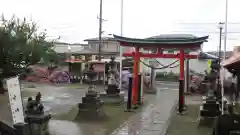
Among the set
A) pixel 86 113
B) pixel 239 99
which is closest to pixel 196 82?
pixel 239 99

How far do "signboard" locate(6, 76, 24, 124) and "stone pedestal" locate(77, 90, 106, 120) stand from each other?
6.12 meters

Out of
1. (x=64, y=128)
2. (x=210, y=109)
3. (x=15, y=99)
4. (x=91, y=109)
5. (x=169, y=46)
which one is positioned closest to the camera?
(x=15, y=99)

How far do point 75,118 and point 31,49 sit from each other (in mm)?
8692

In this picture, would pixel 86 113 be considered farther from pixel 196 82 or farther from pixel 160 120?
pixel 196 82

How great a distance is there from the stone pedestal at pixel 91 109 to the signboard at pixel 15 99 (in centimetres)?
612

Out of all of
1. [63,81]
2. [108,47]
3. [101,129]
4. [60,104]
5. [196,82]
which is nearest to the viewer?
[101,129]

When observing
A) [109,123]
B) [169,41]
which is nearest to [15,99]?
[109,123]

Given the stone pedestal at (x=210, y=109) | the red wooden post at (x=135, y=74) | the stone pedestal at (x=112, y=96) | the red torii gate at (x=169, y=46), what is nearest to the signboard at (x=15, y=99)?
the stone pedestal at (x=210, y=109)

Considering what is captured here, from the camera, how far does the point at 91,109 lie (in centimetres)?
1512

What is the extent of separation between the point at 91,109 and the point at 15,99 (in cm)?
646

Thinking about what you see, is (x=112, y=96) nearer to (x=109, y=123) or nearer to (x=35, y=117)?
(x=109, y=123)

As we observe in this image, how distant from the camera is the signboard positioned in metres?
8.74

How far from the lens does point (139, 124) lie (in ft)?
45.7

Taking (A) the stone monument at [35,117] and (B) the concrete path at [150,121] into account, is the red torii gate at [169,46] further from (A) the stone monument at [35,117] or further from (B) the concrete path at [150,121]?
(A) the stone monument at [35,117]
